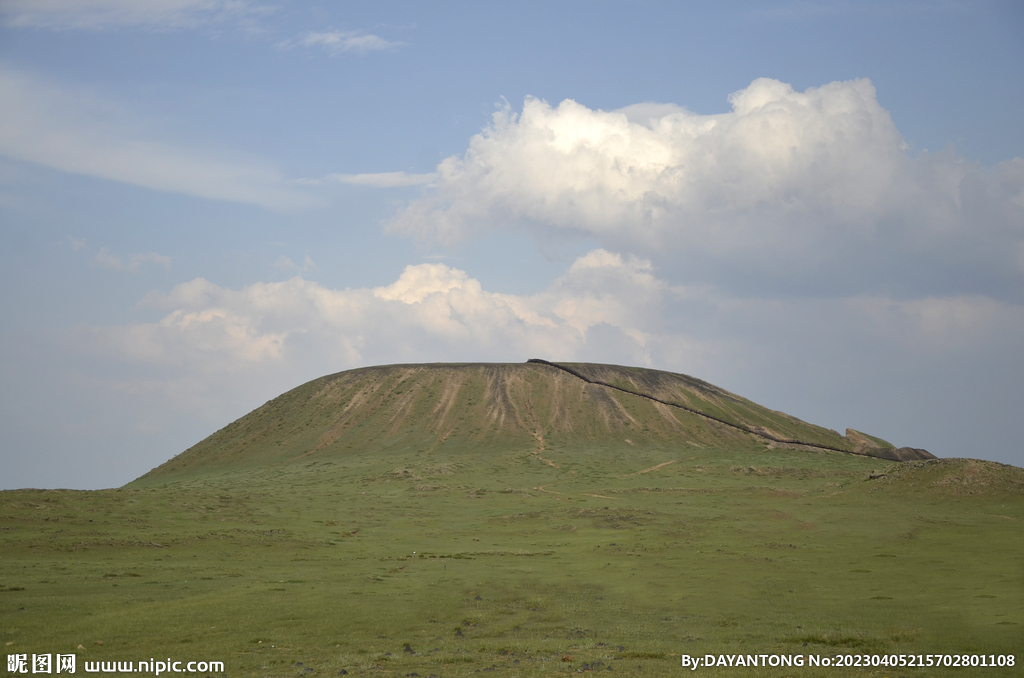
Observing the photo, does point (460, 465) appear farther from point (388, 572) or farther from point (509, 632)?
point (509, 632)

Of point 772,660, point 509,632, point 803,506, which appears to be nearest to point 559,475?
point 803,506

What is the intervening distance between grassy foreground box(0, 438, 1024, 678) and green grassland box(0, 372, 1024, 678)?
15cm

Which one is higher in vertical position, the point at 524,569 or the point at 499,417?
the point at 499,417

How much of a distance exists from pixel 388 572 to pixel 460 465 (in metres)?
48.8

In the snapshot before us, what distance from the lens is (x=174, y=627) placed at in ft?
75.9

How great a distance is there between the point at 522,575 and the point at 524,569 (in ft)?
5.71

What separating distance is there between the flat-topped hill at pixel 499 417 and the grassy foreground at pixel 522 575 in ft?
91.7

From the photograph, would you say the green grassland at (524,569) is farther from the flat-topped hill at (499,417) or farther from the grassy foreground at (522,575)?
the flat-topped hill at (499,417)

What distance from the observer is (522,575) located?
3484 cm

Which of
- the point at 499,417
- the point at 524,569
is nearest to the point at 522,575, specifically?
the point at 524,569

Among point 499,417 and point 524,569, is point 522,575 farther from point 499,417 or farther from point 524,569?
point 499,417

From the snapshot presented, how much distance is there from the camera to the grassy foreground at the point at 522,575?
2102cm

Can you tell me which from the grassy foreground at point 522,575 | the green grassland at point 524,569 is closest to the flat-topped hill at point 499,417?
the green grassland at point 524,569

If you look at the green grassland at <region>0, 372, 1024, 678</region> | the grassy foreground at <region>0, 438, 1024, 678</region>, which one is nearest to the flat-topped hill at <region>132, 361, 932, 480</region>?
the green grassland at <region>0, 372, 1024, 678</region>
